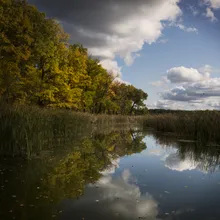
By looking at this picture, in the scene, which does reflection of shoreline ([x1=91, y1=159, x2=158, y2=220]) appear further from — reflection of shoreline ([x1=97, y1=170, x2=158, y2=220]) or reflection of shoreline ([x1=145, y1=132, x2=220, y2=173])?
reflection of shoreline ([x1=145, y1=132, x2=220, y2=173])

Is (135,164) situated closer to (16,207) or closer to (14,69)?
(16,207)

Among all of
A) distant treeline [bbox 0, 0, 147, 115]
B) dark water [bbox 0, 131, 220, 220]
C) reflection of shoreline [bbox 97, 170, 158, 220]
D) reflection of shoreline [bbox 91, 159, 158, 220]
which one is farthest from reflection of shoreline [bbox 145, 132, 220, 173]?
distant treeline [bbox 0, 0, 147, 115]

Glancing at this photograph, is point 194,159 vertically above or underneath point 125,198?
above

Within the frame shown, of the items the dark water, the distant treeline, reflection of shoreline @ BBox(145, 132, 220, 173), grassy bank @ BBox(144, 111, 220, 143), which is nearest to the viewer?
the dark water

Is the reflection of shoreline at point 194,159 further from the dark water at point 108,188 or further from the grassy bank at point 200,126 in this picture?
the grassy bank at point 200,126

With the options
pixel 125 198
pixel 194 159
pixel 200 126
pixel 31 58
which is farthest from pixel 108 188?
pixel 31 58

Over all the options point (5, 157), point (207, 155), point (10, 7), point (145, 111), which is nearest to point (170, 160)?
point (207, 155)

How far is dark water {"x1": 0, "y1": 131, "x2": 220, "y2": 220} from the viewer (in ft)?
13.8

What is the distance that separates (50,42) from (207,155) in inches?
466

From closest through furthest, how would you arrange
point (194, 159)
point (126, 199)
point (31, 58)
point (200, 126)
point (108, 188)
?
point (126, 199) < point (108, 188) < point (194, 159) < point (200, 126) < point (31, 58)

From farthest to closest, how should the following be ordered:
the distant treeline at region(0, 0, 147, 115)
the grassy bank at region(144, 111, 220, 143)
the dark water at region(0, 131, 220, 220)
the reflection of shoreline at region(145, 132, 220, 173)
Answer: the distant treeline at region(0, 0, 147, 115) → the grassy bank at region(144, 111, 220, 143) → the reflection of shoreline at region(145, 132, 220, 173) → the dark water at region(0, 131, 220, 220)

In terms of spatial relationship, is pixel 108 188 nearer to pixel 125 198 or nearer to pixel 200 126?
pixel 125 198

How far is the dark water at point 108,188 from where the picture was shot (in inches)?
166

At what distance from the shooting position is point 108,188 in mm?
5539
